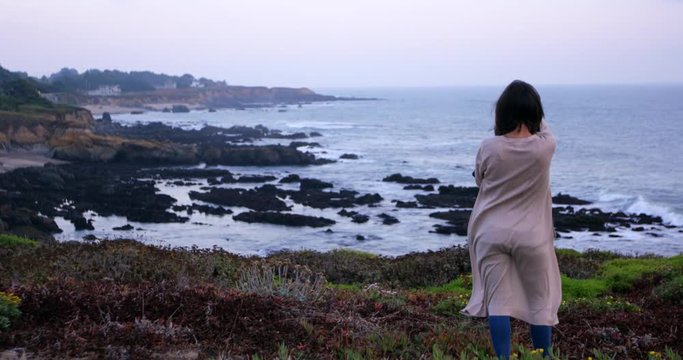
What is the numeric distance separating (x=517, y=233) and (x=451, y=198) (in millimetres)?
33436

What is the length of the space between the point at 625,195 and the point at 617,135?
40.7m

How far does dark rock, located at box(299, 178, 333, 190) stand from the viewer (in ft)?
134

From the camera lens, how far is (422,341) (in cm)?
477

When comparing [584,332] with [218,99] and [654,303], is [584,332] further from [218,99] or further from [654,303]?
[218,99]

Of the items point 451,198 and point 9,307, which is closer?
point 9,307

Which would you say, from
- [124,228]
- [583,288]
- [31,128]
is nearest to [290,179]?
[124,228]

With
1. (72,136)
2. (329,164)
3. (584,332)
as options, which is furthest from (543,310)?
(72,136)

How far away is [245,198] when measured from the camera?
36.8 m

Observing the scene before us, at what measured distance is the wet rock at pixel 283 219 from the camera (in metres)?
30.9

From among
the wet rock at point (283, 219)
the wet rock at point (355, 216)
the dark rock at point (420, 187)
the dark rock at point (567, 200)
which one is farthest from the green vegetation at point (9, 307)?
the dark rock at point (420, 187)

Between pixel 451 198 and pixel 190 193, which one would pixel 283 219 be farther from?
pixel 451 198

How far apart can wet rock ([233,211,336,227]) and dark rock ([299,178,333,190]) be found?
27.7ft

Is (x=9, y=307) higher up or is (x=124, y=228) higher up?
(x=9, y=307)

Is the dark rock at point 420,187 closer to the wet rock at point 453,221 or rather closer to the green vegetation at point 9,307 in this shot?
the wet rock at point 453,221
